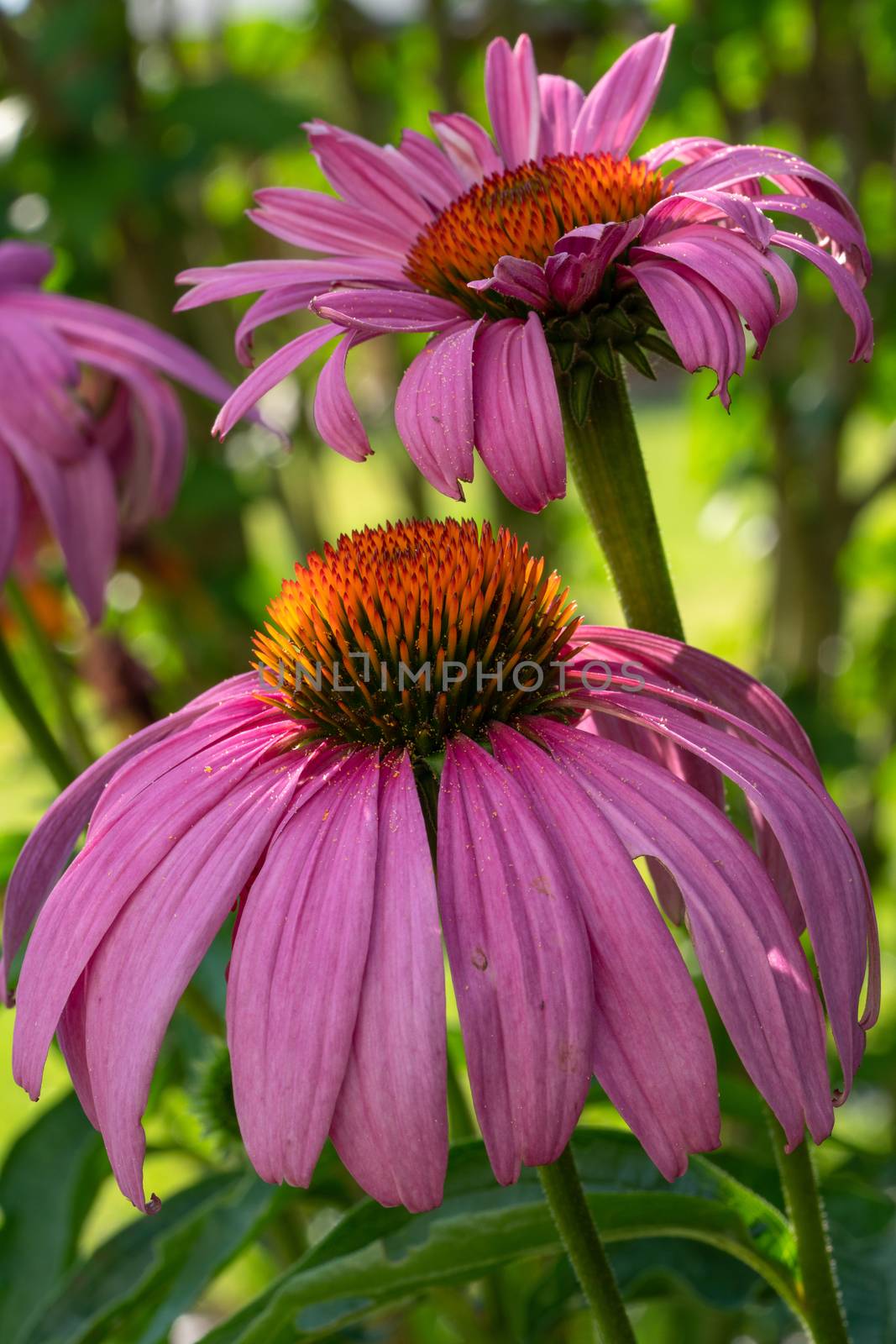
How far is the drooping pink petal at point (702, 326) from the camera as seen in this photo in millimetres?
484

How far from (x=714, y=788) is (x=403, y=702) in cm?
14

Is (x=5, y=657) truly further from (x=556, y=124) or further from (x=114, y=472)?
(x=556, y=124)

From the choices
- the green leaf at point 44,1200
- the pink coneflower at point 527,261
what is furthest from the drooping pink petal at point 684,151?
the green leaf at point 44,1200

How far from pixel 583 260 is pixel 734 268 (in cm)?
6

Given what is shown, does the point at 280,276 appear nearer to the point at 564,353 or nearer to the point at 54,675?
the point at 564,353

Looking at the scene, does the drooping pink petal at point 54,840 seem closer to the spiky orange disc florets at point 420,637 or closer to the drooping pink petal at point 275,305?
the spiky orange disc florets at point 420,637

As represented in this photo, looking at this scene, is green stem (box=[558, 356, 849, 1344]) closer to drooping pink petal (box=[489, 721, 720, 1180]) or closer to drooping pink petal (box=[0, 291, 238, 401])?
drooping pink petal (box=[489, 721, 720, 1180])

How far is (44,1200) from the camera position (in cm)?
89

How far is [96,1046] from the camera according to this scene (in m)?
0.46

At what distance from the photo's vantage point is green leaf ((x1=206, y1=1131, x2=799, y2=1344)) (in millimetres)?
565

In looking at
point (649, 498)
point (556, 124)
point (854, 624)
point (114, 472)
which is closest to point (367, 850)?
point (649, 498)

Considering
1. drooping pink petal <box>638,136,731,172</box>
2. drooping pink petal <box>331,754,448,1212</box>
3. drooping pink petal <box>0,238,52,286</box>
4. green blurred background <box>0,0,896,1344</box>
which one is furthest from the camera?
green blurred background <box>0,0,896,1344</box>

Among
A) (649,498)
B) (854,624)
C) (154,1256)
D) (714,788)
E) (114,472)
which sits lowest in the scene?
(854,624)

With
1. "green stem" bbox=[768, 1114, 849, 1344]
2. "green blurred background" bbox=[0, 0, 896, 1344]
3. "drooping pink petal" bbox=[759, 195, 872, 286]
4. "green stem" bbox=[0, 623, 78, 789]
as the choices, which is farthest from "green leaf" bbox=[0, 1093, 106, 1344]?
"drooping pink petal" bbox=[759, 195, 872, 286]
